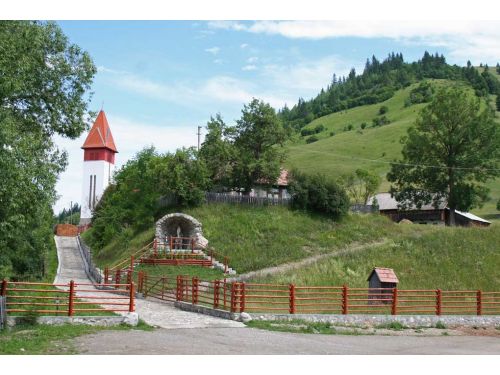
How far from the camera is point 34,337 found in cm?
1478

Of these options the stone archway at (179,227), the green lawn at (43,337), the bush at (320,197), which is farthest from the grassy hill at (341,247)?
the green lawn at (43,337)

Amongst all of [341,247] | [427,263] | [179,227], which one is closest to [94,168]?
[179,227]

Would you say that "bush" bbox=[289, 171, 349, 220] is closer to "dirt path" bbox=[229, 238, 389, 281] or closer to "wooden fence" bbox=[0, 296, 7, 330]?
"dirt path" bbox=[229, 238, 389, 281]

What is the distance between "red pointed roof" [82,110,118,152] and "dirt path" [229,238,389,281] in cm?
6229

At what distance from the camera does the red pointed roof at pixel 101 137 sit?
96.1 metres

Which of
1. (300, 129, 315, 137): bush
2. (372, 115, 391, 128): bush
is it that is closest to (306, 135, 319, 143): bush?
→ (300, 129, 315, 137): bush

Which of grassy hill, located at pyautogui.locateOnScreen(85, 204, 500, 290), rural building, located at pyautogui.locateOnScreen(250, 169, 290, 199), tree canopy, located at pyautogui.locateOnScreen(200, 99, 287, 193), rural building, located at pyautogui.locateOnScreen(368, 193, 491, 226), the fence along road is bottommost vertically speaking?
the fence along road

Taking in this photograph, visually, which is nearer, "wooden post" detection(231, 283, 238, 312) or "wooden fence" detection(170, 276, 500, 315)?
"wooden post" detection(231, 283, 238, 312)

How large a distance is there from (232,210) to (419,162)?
2016 centimetres

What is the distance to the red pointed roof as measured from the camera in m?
96.1

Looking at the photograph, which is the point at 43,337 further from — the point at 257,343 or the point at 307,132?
the point at 307,132

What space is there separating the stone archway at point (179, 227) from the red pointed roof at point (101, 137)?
2159 inches

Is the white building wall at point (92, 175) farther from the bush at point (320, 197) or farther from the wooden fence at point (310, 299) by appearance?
the wooden fence at point (310, 299)

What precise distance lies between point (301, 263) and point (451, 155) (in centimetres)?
2416
